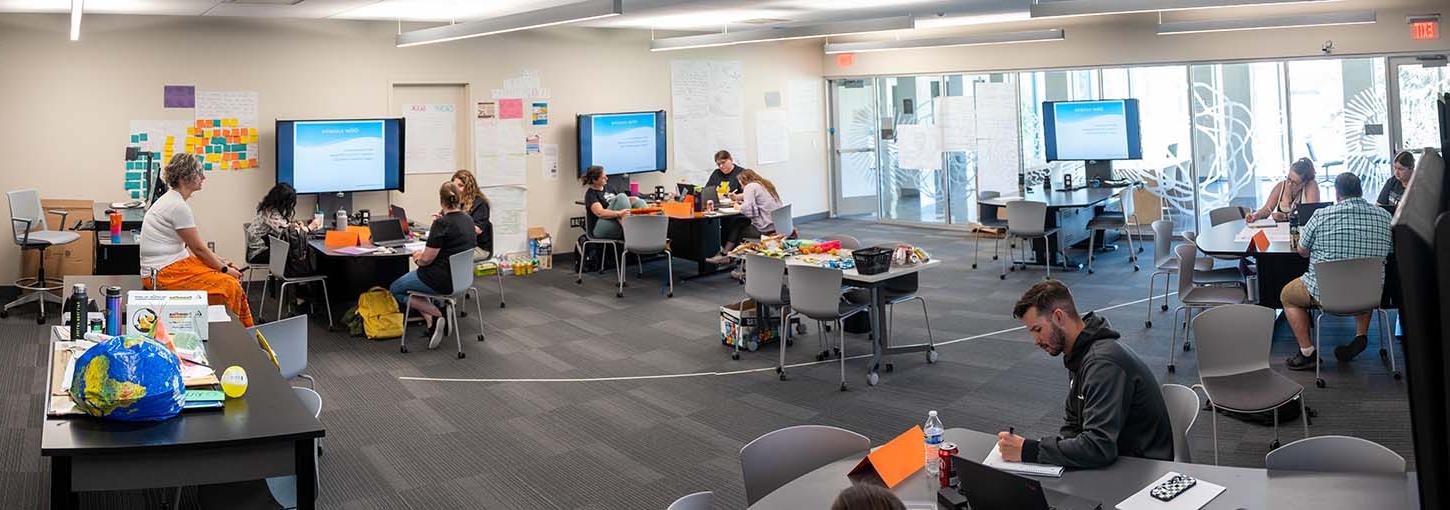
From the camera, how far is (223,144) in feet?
34.0

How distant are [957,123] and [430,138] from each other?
6431 mm

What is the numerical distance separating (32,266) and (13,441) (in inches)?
179

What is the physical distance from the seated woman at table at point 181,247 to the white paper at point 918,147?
31.3ft

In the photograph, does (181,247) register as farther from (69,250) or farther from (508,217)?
(508,217)

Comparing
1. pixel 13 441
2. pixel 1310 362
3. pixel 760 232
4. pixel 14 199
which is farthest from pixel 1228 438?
pixel 14 199

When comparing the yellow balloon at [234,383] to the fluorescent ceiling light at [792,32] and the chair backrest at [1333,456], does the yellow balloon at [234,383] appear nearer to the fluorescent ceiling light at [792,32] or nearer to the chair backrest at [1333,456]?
the chair backrest at [1333,456]

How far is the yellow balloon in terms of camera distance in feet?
12.2

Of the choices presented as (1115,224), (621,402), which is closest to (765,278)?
(621,402)

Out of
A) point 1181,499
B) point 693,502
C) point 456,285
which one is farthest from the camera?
point 456,285

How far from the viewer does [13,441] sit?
590cm

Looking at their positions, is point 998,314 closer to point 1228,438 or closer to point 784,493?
point 1228,438

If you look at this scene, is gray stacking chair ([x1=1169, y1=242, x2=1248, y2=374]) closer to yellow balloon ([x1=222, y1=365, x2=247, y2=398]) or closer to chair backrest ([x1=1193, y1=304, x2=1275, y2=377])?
chair backrest ([x1=1193, y1=304, x2=1275, y2=377])

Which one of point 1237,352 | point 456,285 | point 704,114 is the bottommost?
point 1237,352

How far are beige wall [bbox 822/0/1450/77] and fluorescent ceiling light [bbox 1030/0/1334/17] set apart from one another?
6.73 feet
